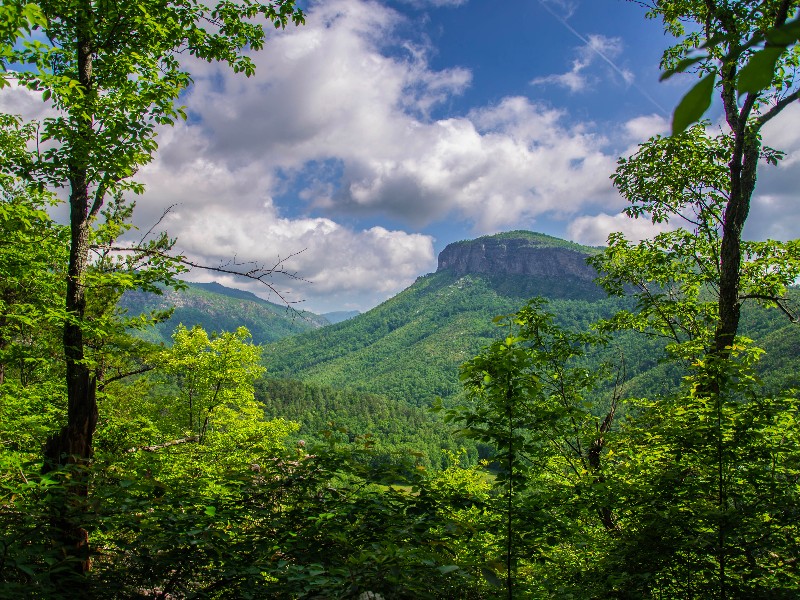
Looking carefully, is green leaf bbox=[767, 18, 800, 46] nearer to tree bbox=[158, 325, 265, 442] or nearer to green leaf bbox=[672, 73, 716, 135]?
green leaf bbox=[672, 73, 716, 135]

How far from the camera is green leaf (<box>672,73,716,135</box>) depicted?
84 cm

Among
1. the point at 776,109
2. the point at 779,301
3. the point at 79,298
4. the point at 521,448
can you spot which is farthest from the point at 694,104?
the point at 779,301

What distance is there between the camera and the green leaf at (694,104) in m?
0.84

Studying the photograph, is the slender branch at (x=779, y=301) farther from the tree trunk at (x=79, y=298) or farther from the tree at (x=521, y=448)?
the tree trunk at (x=79, y=298)

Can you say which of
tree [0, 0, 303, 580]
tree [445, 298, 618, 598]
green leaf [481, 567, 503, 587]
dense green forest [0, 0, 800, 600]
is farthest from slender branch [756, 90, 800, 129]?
tree [0, 0, 303, 580]

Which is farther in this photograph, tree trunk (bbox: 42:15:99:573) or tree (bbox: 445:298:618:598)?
tree trunk (bbox: 42:15:99:573)

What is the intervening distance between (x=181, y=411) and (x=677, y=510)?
23.4 m

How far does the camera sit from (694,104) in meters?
0.87

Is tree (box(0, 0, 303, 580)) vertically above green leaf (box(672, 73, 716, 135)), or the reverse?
tree (box(0, 0, 303, 580))

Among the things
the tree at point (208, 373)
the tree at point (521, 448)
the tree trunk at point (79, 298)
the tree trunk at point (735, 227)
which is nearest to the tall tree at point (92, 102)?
the tree trunk at point (79, 298)

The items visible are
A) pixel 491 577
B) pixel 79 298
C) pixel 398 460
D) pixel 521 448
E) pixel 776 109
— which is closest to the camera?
pixel 776 109

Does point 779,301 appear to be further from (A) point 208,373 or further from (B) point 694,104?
(A) point 208,373

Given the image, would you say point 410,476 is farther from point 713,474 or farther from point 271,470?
point 713,474

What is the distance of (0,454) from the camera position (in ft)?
18.0
